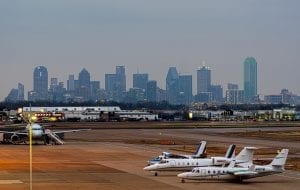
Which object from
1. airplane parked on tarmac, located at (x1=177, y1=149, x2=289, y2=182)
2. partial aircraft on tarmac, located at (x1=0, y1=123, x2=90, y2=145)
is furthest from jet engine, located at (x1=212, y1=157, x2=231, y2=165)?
partial aircraft on tarmac, located at (x1=0, y1=123, x2=90, y2=145)

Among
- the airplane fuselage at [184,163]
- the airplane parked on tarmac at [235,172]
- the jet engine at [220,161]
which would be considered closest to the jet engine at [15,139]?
the airplane fuselage at [184,163]

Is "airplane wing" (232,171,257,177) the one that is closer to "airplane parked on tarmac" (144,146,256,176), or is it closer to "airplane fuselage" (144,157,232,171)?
"airplane parked on tarmac" (144,146,256,176)

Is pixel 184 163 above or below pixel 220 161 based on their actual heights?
below

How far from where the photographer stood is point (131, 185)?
212 feet

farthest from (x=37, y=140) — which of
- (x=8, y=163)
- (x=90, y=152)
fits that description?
(x=8, y=163)

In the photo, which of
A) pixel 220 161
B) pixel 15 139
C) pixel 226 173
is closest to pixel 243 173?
pixel 226 173

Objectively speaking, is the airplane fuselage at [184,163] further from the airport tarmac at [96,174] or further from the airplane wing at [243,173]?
the airplane wing at [243,173]

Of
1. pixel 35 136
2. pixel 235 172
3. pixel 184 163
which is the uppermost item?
pixel 35 136

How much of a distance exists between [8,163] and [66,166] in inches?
335

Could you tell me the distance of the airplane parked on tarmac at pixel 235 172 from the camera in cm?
6594

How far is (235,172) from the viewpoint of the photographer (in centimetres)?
6600

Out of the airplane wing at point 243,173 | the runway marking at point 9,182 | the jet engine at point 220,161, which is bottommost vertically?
the runway marking at point 9,182

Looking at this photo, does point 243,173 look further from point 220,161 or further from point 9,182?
point 9,182

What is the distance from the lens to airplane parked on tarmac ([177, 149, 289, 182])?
65.9 metres
